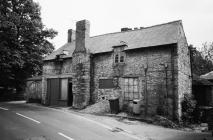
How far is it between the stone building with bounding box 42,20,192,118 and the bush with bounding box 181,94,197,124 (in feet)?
1.80

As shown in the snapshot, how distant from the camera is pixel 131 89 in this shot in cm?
1727

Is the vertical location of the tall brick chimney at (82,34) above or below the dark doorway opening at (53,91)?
above

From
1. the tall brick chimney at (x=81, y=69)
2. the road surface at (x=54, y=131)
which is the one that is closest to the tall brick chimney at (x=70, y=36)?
the tall brick chimney at (x=81, y=69)

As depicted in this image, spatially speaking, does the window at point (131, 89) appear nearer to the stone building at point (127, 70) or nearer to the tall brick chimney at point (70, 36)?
Result: the stone building at point (127, 70)

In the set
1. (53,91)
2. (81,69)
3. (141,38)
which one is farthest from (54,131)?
(53,91)

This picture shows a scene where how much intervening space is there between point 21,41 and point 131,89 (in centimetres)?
Answer: 1923

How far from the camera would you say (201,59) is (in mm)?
50625

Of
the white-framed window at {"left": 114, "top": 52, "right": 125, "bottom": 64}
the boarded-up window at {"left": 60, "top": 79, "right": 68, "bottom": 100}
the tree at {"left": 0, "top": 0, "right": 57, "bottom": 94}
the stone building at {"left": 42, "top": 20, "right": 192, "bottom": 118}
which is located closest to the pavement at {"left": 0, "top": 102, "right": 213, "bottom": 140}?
the stone building at {"left": 42, "top": 20, "right": 192, "bottom": 118}

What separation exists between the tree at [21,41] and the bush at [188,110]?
783 inches

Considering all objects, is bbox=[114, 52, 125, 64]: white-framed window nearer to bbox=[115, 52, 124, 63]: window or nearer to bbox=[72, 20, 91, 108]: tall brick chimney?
bbox=[115, 52, 124, 63]: window

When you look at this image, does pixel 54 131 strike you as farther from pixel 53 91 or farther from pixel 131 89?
pixel 53 91

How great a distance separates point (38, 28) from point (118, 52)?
1587 centimetres

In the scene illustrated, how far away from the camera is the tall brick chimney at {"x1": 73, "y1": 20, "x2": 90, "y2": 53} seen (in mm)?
20469

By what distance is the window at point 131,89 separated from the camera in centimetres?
1703
